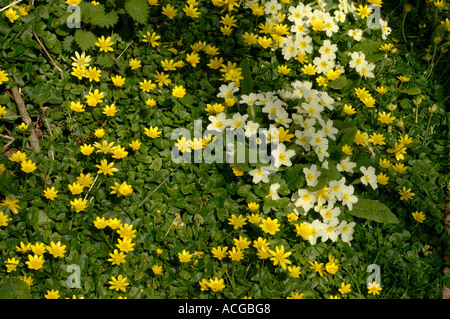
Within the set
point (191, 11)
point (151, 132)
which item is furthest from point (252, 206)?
point (191, 11)

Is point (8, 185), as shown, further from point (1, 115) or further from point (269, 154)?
point (269, 154)

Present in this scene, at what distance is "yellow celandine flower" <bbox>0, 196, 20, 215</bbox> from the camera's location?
2.45 metres

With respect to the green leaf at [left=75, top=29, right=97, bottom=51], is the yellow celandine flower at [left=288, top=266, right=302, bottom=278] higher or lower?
lower

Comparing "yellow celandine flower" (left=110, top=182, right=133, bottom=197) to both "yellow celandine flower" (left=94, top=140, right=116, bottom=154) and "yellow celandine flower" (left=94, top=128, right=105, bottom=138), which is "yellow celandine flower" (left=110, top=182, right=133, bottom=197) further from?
"yellow celandine flower" (left=94, top=128, right=105, bottom=138)

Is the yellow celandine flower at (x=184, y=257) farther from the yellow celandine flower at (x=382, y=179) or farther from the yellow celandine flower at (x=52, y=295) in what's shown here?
the yellow celandine flower at (x=382, y=179)

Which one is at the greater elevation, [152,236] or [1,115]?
[1,115]

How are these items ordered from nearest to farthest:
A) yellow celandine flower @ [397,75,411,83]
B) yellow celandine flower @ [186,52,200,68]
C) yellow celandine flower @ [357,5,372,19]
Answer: yellow celandine flower @ [186,52,200,68]
yellow celandine flower @ [397,75,411,83]
yellow celandine flower @ [357,5,372,19]

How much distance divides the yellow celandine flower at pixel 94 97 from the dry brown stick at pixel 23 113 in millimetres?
384

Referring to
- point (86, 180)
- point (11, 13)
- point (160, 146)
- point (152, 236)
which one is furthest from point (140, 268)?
point (11, 13)

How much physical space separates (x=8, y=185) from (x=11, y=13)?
3.74ft

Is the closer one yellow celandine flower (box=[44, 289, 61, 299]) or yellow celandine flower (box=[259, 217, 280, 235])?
yellow celandine flower (box=[44, 289, 61, 299])

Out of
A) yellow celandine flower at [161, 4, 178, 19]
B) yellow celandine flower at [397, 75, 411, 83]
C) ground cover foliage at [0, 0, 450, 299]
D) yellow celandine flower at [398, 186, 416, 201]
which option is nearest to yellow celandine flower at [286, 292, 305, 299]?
ground cover foliage at [0, 0, 450, 299]

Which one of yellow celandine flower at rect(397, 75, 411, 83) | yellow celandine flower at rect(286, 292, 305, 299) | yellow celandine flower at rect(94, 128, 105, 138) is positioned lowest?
yellow celandine flower at rect(286, 292, 305, 299)

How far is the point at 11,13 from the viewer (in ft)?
9.21
